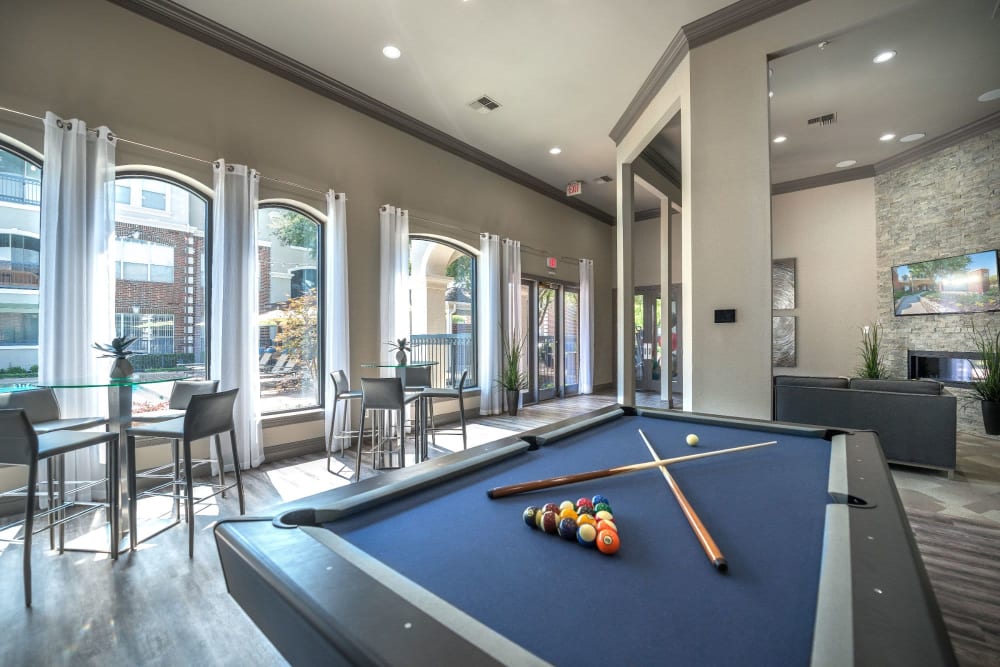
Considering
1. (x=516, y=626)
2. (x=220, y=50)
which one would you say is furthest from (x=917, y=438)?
(x=220, y=50)

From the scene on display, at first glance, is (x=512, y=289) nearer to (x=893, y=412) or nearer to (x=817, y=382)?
(x=817, y=382)

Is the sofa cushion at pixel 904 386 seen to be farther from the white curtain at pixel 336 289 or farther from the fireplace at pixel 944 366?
the white curtain at pixel 336 289

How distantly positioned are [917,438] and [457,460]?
13.7 ft

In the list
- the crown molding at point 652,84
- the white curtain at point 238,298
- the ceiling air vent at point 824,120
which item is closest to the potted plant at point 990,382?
the ceiling air vent at point 824,120

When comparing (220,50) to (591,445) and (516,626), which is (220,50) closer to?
(591,445)

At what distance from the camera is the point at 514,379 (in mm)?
6406

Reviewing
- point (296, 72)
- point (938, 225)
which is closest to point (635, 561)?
point (296, 72)

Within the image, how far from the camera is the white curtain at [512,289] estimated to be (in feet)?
21.6

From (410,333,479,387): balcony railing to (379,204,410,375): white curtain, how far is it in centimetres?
74

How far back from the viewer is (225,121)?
3.72 m

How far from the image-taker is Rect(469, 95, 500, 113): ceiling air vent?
4.71 meters

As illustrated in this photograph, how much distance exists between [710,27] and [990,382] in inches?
187

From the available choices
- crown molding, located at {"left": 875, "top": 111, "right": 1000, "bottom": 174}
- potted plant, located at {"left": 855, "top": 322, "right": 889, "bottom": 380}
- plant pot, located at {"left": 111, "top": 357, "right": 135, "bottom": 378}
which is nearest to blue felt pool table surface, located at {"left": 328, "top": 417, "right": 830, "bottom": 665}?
plant pot, located at {"left": 111, "top": 357, "right": 135, "bottom": 378}

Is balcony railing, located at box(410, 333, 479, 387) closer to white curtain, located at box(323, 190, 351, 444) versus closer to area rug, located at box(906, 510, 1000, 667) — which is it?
white curtain, located at box(323, 190, 351, 444)
